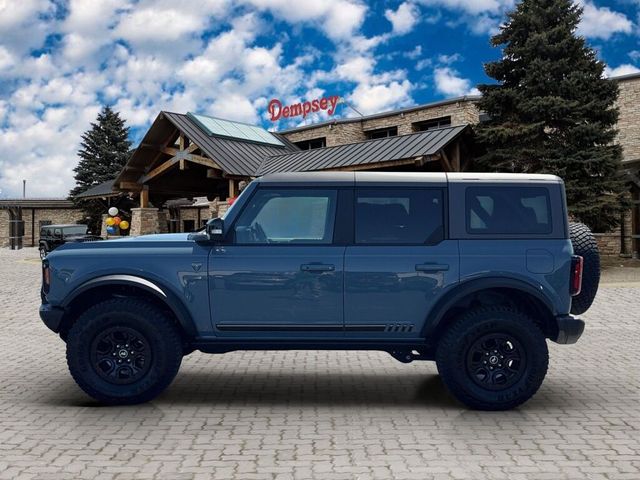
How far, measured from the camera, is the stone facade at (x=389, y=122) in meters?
36.4

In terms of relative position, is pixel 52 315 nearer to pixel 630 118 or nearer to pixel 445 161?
pixel 445 161

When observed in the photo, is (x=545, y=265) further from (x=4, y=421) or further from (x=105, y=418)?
(x=4, y=421)

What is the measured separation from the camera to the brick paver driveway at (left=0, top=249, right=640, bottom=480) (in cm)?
458

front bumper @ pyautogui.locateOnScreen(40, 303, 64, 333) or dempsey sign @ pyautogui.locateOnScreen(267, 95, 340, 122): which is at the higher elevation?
dempsey sign @ pyautogui.locateOnScreen(267, 95, 340, 122)

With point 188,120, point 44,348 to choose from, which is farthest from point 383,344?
point 188,120

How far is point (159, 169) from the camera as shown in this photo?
29.9m

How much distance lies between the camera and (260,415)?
5.95m

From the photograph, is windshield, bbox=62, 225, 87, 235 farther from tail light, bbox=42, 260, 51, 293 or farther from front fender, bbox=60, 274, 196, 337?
front fender, bbox=60, 274, 196, 337

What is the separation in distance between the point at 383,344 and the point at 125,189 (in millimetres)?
26810

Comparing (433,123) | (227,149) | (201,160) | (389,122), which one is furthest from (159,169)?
(433,123)

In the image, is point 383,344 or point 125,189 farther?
point 125,189

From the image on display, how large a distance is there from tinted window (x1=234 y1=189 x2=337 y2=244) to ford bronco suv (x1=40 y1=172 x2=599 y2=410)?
13mm

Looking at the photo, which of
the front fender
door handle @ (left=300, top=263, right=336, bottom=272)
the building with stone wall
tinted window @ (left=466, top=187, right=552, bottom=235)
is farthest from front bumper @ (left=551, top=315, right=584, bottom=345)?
the building with stone wall

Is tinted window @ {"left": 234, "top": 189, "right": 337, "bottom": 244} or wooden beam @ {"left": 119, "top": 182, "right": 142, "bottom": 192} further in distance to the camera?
wooden beam @ {"left": 119, "top": 182, "right": 142, "bottom": 192}
